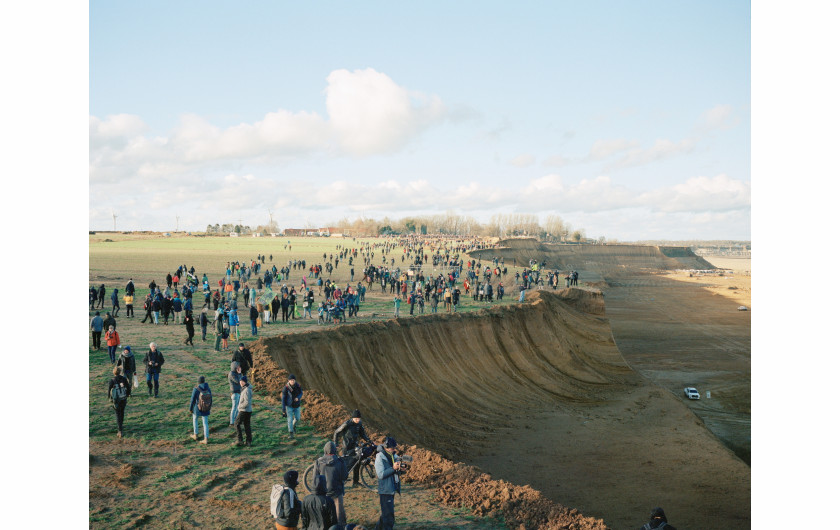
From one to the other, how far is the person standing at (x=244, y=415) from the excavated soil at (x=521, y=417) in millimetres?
1979

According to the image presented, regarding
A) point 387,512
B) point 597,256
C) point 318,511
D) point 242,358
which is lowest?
point 387,512

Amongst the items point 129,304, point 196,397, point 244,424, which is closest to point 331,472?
point 244,424

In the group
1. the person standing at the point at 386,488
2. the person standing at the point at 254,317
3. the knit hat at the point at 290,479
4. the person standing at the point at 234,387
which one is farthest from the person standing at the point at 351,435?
the person standing at the point at 254,317

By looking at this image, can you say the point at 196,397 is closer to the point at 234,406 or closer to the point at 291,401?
the point at 234,406

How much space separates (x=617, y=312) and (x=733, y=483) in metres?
40.1

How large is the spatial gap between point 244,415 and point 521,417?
14.8m

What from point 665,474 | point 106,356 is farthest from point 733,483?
point 106,356

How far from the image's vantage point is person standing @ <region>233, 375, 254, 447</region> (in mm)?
11719

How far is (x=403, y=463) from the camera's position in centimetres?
1026

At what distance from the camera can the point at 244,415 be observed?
1198 cm

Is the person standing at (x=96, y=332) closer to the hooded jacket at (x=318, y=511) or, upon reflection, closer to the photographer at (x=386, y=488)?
the photographer at (x=386, y=488)

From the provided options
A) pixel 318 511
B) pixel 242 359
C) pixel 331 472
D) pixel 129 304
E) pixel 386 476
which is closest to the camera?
pixel 318 511

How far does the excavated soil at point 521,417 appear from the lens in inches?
563
